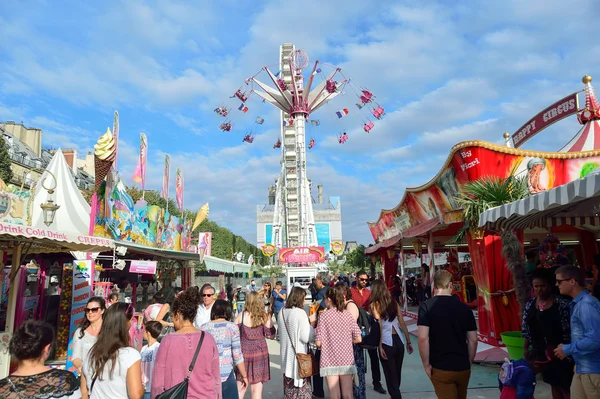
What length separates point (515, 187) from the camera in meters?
7.66

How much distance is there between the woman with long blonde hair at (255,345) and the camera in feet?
14.7

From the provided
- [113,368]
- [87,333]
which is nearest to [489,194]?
[87,333]

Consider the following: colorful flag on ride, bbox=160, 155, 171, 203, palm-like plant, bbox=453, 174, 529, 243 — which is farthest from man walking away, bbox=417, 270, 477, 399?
colorful flag on ride, bbox=160, 155, 171, 203

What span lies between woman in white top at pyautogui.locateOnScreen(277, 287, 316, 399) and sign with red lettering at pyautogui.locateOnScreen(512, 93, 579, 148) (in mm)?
10362

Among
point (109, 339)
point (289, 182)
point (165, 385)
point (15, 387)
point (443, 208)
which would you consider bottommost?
point (165, 385)

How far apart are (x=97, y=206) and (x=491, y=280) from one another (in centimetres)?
1084

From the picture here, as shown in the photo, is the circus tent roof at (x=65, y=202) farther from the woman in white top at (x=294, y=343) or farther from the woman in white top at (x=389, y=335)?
the woman in white top at (x=389, y=335)

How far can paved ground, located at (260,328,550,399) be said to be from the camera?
17.5 ft

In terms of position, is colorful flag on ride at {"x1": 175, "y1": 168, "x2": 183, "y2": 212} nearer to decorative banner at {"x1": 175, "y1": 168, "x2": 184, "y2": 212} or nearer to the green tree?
decorative banner at {"x1": 175, "y1": 168, "x2": 184, "y2": 212}

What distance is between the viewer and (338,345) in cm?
439

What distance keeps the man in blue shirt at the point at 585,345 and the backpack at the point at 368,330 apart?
202 centimetres

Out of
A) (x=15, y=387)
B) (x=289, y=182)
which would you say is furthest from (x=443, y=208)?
(x=289, y=182)

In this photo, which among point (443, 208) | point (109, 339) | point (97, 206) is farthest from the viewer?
point (97, 206)

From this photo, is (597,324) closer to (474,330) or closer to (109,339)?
(474,330)
